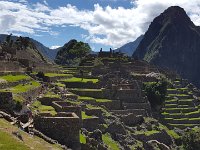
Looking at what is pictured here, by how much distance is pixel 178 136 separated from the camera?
63500 mm

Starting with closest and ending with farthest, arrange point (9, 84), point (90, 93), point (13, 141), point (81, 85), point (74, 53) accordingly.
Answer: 1. point (13, 141)
2. point (9, 84)
3. point (90, 93)
4. point (81, 85)
5. point (74, 53)

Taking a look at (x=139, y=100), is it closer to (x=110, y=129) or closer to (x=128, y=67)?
(x=110, y=129)

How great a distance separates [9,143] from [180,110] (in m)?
56.7

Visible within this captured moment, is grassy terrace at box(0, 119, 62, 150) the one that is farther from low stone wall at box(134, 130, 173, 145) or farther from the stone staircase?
the stone staircase

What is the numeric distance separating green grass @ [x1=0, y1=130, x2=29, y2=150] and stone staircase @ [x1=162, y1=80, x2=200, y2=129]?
49.9 m

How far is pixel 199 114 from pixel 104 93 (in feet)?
62.4

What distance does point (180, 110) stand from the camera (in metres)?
73.1

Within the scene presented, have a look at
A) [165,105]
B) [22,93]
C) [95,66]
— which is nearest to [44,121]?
[22,93]

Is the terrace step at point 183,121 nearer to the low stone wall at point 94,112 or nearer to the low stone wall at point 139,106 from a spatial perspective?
the low stone wall at point 139,106

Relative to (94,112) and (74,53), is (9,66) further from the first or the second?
(74,53)

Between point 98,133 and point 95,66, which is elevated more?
point 95,66

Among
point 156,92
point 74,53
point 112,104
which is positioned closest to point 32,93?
point 112,104

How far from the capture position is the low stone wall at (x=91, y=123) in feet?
153

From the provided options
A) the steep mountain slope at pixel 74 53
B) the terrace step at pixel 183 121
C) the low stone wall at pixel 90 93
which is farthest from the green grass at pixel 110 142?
the steep mountain slope at pixel 74 53
